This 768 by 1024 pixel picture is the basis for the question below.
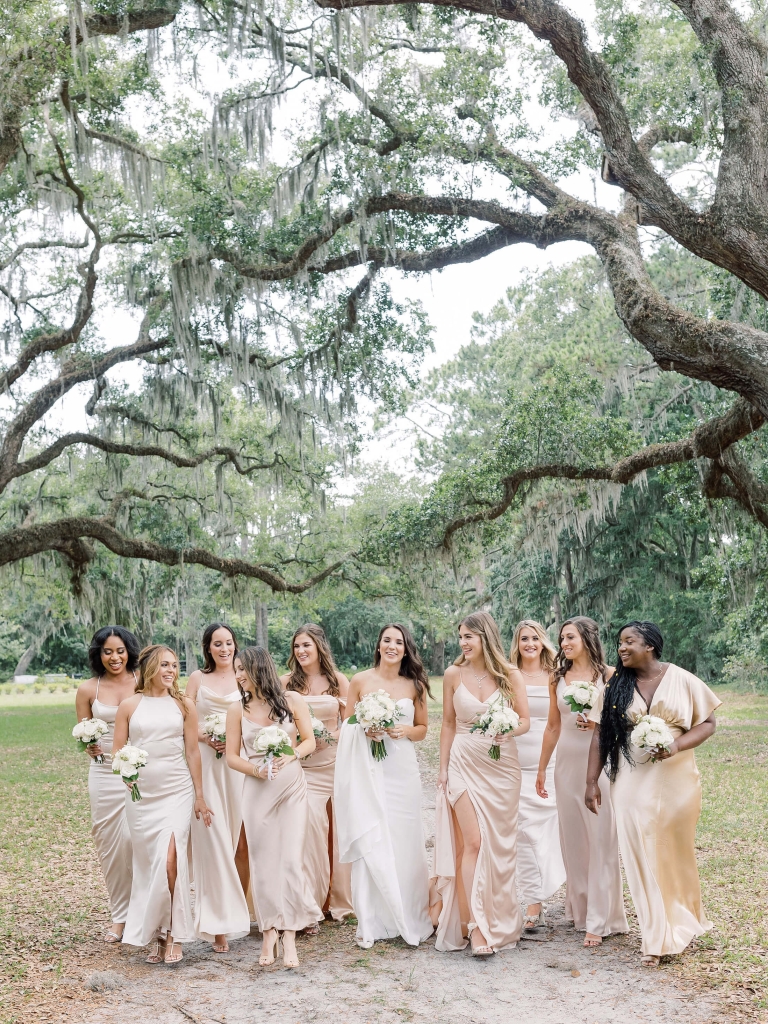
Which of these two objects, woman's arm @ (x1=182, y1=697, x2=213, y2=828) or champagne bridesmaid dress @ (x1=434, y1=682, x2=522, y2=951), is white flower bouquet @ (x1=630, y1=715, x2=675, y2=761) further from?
woman's arm @ (x1=182, y1=697, x2=213, y2=828)

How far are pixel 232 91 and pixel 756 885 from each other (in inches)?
404

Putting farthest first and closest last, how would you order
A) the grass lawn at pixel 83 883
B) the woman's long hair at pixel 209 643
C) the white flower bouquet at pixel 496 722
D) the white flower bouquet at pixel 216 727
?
the woman's long hair at pixel 209 643 < the white flower bouquet at pixel 216 727 < the white flower bouquet at pixel 496 722 < the grass lawn at pixel 83 883

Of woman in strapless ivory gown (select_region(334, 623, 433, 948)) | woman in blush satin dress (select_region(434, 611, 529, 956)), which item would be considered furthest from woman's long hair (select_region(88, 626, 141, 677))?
woman in blush satin dress (select_region(434, 611, 529, 956))

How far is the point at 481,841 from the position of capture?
5.43 meters

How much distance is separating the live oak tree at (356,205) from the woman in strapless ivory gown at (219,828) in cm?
454

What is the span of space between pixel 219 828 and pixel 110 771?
0.85 m

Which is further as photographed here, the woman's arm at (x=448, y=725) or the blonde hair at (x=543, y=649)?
the blonde hair at (x=543, y=649)

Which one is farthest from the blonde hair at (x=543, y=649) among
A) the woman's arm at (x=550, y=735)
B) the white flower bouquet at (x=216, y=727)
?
the white flower bouquet at (x=216, y=727)

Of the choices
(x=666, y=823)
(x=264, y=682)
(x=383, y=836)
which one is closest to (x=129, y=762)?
(x=264, y=682)

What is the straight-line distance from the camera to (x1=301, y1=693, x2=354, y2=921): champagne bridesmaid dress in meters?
6.22

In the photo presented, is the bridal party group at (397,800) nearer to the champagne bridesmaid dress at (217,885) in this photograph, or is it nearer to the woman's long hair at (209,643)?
the champagne bridesmaid dress at (217,885)

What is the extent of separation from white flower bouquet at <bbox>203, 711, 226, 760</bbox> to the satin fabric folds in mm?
734

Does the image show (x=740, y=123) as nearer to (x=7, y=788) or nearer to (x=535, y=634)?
(x=535, y=634)

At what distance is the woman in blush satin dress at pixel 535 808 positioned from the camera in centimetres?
620
